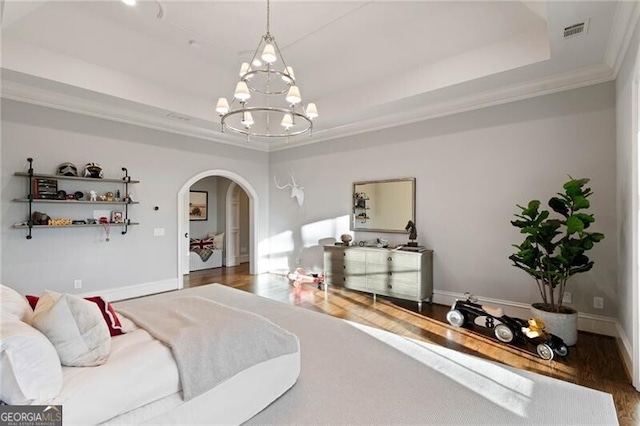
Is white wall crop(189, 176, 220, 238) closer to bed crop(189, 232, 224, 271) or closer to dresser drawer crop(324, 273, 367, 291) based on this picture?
bed crop(189, 232, 224, 271)

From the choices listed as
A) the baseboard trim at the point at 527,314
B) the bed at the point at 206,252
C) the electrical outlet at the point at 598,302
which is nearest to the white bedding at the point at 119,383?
the baseboard trim at the point at 527,314

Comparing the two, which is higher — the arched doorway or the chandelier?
the chandelier

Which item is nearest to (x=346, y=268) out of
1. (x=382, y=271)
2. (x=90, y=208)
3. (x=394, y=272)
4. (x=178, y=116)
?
(x=382, y=271)

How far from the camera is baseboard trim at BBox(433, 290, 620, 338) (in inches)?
135

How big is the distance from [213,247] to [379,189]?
4.75 metres

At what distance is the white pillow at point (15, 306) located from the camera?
Result: 6.01ft

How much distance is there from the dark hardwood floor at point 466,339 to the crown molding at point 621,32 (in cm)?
295

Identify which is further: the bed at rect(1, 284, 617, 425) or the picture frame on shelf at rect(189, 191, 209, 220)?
the picture frame on shelf at rect(189, 191, 209, 220)

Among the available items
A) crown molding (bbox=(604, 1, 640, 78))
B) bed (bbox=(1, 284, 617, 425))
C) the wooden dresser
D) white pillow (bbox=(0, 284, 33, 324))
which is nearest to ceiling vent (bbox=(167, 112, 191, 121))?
the wooden dresser

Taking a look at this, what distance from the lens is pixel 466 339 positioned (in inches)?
133

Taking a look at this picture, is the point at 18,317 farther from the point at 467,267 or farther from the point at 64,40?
the point at 467,267

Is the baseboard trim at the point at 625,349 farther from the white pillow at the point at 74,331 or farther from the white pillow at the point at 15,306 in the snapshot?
the white pillow at the point at 15,306

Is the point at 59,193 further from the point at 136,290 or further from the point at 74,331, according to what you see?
the point at 74,331

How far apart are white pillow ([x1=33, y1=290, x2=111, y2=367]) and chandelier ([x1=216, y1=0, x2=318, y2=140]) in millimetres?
1914
